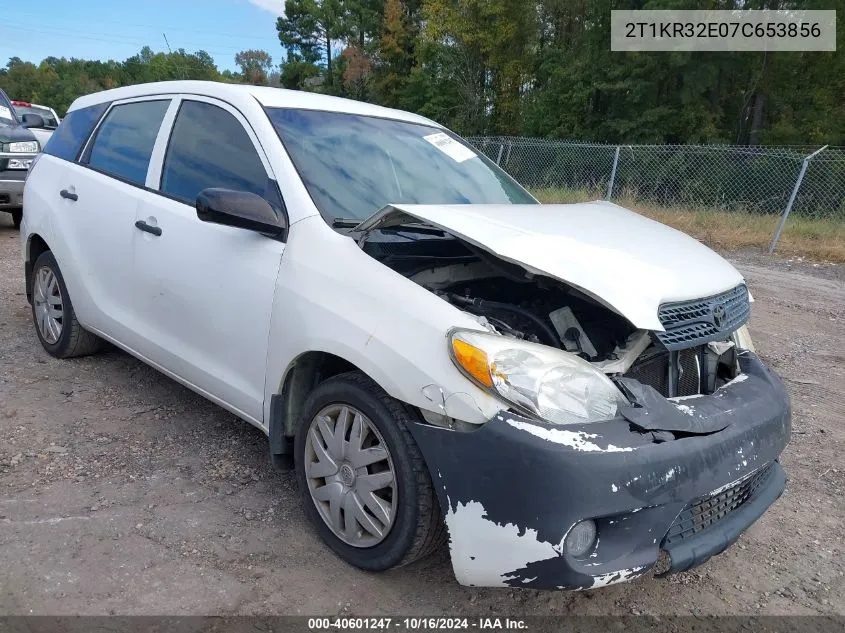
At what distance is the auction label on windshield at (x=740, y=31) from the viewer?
2508 cm

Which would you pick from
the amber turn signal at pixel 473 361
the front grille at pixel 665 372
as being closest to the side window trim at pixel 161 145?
the amber turn signal at pixel 473 361

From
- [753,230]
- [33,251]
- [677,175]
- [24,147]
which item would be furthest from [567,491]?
[677,175]

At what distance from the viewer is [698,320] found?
232 centimetres

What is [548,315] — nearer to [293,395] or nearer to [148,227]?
[293,395]

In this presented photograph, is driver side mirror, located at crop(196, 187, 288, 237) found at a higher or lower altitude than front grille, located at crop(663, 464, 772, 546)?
higher

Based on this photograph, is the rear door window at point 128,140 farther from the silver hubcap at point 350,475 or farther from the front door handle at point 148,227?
the silver hubcap at point 350,475

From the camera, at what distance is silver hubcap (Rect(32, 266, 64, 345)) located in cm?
417

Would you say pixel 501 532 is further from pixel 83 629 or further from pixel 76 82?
pixel 76 82

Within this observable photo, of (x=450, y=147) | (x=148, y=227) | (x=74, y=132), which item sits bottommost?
(x=148, y=227)

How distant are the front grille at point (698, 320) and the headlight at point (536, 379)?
1.12ft

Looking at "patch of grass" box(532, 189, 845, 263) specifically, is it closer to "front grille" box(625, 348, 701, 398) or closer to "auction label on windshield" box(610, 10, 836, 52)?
"front grille" box(625, 348, 701, 398)

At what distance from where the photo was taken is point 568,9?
36.2 metres

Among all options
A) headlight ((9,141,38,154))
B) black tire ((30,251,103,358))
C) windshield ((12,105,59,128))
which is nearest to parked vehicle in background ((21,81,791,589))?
black tire ((30,251,103,358))

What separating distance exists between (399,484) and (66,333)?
3.00m
